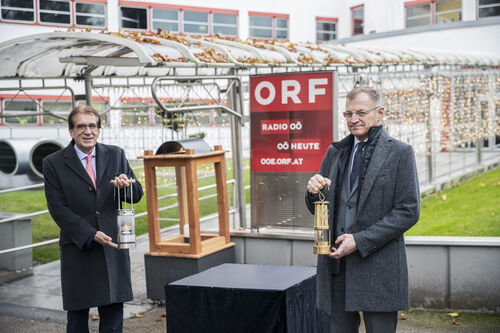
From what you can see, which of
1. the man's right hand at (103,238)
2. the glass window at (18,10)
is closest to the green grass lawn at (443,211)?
the man's right hand at (103,238)

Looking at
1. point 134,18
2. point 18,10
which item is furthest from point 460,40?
point 18,10

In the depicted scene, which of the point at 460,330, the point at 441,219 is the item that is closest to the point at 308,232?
the point at 460,330

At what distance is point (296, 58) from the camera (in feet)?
29.0

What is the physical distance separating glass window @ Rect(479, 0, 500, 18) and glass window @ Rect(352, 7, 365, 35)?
6.73 m

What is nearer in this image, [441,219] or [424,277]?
[424,277]

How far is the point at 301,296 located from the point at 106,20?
72.3ft

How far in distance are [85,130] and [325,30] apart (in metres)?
28.3

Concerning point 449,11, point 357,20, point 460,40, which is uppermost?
point 357,20

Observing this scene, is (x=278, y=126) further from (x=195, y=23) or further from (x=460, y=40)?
(x=195, y=23)

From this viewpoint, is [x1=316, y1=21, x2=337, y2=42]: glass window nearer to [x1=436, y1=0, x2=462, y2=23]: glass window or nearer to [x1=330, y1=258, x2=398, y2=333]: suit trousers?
[x1=436, y1=0, x2=462, y2=23]: glass window

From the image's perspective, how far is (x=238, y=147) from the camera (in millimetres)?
7656

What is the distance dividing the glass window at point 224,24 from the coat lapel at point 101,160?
925 inches

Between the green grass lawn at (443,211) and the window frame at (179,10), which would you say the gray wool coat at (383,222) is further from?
the window frame at (179,10)

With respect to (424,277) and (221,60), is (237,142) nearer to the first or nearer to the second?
(221,60)
